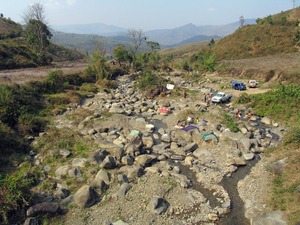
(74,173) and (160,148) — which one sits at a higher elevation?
(74,173)

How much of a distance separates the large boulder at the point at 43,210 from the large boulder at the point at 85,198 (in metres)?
0.75

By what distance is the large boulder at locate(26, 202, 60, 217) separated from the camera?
6287 millimetres

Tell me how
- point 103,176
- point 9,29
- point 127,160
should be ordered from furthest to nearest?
point 9,29 < point 127,160 < point 103,176

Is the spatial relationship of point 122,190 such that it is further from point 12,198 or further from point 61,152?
point 61,152

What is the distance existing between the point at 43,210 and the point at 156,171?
206 inches

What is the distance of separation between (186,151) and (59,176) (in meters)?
7.70

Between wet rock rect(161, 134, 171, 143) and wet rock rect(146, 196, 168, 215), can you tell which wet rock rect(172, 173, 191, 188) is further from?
wet rock rect(161, 134, 171, 143)

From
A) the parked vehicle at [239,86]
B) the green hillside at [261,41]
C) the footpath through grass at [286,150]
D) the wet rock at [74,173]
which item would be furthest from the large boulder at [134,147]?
the green hillside at [261,41]

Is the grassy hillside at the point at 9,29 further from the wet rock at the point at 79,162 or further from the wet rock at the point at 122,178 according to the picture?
the wet rock at the point at 122,178

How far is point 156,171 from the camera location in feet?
30.7

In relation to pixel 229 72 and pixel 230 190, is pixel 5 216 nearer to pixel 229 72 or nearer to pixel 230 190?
pixel 230 190

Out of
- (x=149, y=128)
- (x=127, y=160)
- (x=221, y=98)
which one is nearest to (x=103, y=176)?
(x=127, y=160)

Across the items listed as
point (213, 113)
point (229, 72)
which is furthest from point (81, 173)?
point (229, 72)

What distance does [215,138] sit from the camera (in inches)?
483
